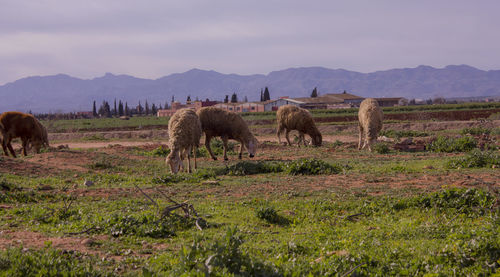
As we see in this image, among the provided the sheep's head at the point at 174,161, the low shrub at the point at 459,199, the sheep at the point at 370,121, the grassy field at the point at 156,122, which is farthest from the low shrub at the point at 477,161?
the grassy field at the point at 156,122

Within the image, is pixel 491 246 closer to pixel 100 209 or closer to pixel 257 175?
pixel 100 209

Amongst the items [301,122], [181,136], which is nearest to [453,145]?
[301,122]

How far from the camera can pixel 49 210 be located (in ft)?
29.6

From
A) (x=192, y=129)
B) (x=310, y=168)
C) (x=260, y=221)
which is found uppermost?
(x=192, y=129)

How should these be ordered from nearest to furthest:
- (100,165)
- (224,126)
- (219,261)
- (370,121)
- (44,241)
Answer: (219,261) < (44,241) < (100,165) < (224,126) < (370,121)

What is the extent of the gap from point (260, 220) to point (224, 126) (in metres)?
10.8

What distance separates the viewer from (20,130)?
2002 centimetres

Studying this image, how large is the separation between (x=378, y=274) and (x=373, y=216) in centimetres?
297

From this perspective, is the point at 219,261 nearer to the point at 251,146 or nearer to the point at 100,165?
the point at 100,165

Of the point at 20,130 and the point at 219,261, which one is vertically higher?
the point at 20,130

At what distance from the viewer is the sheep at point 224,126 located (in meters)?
18.6

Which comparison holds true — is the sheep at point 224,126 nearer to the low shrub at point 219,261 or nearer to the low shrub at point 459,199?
the low shrub at point 459,199

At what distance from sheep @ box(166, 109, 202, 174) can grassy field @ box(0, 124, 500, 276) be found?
1323 millimetres

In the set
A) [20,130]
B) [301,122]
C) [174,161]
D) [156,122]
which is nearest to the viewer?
[174,161]
